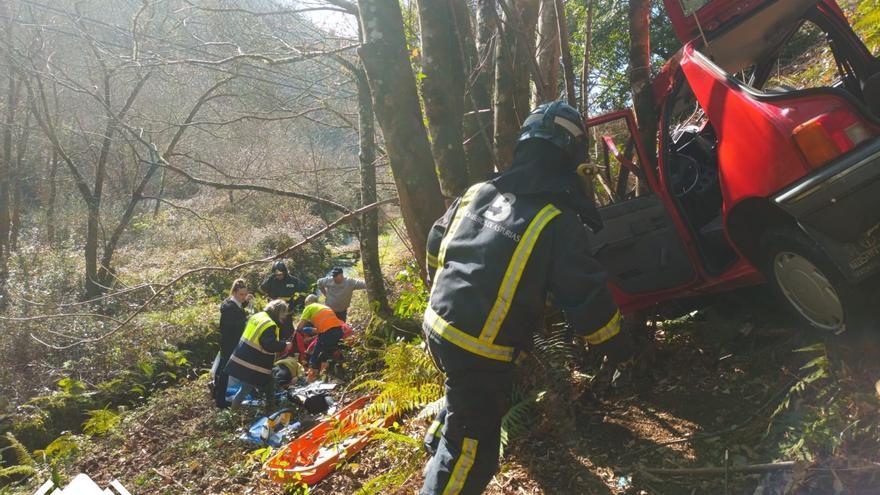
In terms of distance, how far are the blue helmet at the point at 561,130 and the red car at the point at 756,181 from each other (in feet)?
2.90

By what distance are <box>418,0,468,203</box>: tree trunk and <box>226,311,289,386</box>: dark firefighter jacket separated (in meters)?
3.50

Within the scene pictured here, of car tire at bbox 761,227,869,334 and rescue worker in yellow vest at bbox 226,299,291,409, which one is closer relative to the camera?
car tire at bbox 761,227,869,334

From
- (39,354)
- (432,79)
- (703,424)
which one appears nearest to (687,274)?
(703,424)

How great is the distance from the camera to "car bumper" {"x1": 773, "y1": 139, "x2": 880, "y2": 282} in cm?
234

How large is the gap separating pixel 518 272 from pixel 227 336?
590 cm

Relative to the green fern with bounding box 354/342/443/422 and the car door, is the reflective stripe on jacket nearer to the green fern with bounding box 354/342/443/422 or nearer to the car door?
the car door

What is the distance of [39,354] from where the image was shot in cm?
938

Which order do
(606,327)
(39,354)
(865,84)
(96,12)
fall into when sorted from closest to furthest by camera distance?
(606,327), (865,84), (39,354), (96,12)

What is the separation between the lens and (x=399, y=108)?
155 inches

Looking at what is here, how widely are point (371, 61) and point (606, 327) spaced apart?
2504 millimetres

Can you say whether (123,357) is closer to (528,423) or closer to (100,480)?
(100,480)

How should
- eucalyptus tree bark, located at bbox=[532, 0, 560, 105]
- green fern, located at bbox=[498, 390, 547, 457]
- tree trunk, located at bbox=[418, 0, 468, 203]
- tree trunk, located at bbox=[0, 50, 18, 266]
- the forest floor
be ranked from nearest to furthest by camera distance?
1. the forest floor
2. green fern, located at bbox=[498, 390, 547, 457]
3. tree trunk, located at bbox=[418, 0, 468, 203]
4. eucalyptus tree bark, located at bbox=[532, 0, 560, 105]
5. tree trunk, located at bbox=[0, 50, 18, 266]

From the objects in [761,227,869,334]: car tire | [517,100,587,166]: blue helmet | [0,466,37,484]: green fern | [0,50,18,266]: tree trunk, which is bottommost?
[0,466,37,484]: green fern

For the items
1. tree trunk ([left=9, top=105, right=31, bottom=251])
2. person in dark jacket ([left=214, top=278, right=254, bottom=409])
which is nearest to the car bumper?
person in dark jacket ([left=214, top=278, right=254, bottom=409])
